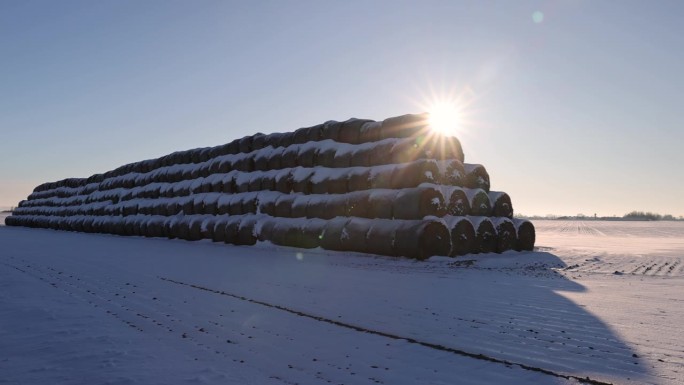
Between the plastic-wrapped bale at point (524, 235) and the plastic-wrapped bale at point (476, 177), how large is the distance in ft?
4.96

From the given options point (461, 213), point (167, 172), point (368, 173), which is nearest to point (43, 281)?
point (368, 173)

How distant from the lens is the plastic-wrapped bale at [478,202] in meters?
12.9

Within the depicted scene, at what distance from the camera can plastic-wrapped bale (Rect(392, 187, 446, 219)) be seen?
11469 millimetres

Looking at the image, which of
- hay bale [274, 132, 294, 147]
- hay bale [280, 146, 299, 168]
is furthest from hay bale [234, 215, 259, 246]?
hay bale [274, 132, 294, 147]

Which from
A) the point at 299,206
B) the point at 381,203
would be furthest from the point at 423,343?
the point at 299,206

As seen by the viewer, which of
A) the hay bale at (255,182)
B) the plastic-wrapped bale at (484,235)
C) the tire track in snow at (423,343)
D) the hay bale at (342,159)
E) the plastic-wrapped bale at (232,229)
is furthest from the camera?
the hay bale at (255,182)

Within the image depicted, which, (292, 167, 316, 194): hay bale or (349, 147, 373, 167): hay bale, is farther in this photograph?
(292, 167, 316, 194): hay bale

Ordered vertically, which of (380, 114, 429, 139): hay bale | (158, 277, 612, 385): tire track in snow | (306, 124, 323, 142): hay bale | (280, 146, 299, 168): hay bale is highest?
(306, 124, 323, 142): hay bale

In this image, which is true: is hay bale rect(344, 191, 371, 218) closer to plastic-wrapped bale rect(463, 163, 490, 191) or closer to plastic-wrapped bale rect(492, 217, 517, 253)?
plastic-wrapped bale rect(463, 163, 490, 191)

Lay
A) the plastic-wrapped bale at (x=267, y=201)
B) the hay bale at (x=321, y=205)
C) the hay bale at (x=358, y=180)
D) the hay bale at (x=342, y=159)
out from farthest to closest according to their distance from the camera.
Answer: the plastic-wrapped bale at (x=267, y=201)
the hay bale at (x=342, y=159)
the hay bale at (x=321, y=205)
the hay bale at (x=358, y=180)

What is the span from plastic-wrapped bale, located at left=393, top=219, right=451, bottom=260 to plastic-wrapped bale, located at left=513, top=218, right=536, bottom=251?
3.49 m

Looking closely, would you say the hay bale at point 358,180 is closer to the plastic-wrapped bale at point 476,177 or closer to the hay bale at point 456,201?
the hay bale at point 456,201

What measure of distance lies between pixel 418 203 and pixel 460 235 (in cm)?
147

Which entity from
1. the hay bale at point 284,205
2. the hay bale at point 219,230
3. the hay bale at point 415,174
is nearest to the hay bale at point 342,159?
the hay bale at point 284,205
